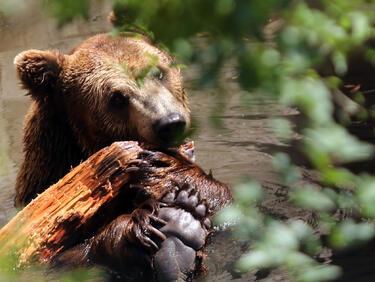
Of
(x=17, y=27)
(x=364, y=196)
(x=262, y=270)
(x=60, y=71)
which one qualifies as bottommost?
(x=17, y=27)

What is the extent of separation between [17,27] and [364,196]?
1042 cm

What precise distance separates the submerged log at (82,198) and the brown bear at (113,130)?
0.24 feet

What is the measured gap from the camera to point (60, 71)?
441cm

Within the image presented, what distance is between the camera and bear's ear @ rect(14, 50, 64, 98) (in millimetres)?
4270

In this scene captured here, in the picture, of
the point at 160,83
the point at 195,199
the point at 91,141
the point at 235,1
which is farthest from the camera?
the point at 91,141

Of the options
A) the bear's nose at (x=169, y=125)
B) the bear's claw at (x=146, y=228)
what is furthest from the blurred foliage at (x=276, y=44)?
the bear's nose at (x=169, y=125)

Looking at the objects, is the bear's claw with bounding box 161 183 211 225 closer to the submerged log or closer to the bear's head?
the submerged log

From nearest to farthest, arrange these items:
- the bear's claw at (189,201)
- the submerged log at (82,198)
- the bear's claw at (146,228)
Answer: the bear's claw at (146,228) < the bear's claw at (189,201) < the submerged log at (82,198)

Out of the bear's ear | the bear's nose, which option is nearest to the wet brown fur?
the bear's ear

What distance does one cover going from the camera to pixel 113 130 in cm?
423

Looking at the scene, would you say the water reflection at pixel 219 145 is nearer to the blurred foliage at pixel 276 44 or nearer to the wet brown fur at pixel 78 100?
the wet brown fur at pixel 78 100

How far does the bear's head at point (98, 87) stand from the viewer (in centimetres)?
404

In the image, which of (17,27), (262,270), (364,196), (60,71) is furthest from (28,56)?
(17,27)

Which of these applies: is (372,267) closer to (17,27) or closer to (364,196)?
(364,196)
